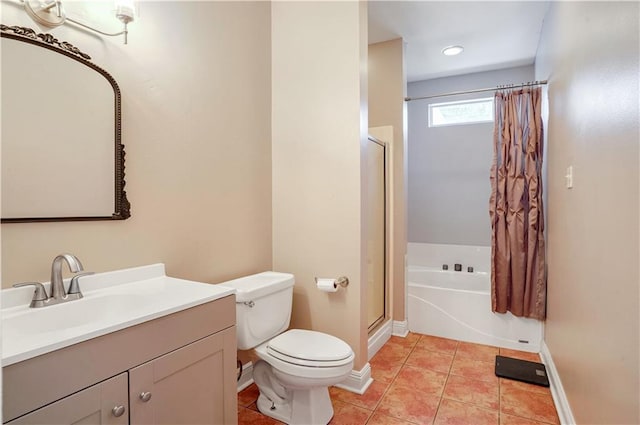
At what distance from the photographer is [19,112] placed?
1.26 metres

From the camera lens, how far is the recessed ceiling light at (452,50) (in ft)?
10.8

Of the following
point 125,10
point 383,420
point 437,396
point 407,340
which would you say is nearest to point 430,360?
point 407,340

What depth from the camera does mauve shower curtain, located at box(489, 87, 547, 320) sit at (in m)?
2.74

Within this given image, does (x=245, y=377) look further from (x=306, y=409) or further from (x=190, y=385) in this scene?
(x=190, y=385)

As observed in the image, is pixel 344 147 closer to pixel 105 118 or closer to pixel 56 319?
pixel 105 118

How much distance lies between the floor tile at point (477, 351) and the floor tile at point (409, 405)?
28.8 inches

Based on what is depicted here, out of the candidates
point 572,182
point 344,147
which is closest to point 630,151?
point 572,182

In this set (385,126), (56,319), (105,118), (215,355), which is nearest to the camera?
(56,319)

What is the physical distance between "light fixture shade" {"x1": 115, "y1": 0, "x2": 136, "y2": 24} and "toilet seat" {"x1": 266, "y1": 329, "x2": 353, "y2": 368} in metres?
1.67

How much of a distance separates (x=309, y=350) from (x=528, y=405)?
138 centimetres

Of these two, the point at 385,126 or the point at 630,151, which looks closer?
the point at 630,151

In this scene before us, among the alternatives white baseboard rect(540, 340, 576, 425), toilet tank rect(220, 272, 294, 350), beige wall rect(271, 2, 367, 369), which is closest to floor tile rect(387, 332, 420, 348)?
beige wall rect(271, 2, 367, 369)

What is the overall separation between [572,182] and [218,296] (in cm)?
186

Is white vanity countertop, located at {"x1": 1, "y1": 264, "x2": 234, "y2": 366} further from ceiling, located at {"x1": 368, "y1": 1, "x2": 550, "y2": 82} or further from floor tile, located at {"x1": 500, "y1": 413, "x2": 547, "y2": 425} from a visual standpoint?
ceiling, located at {"x1": 368, "y1": 1, "x2": 550, "y2": 82}
